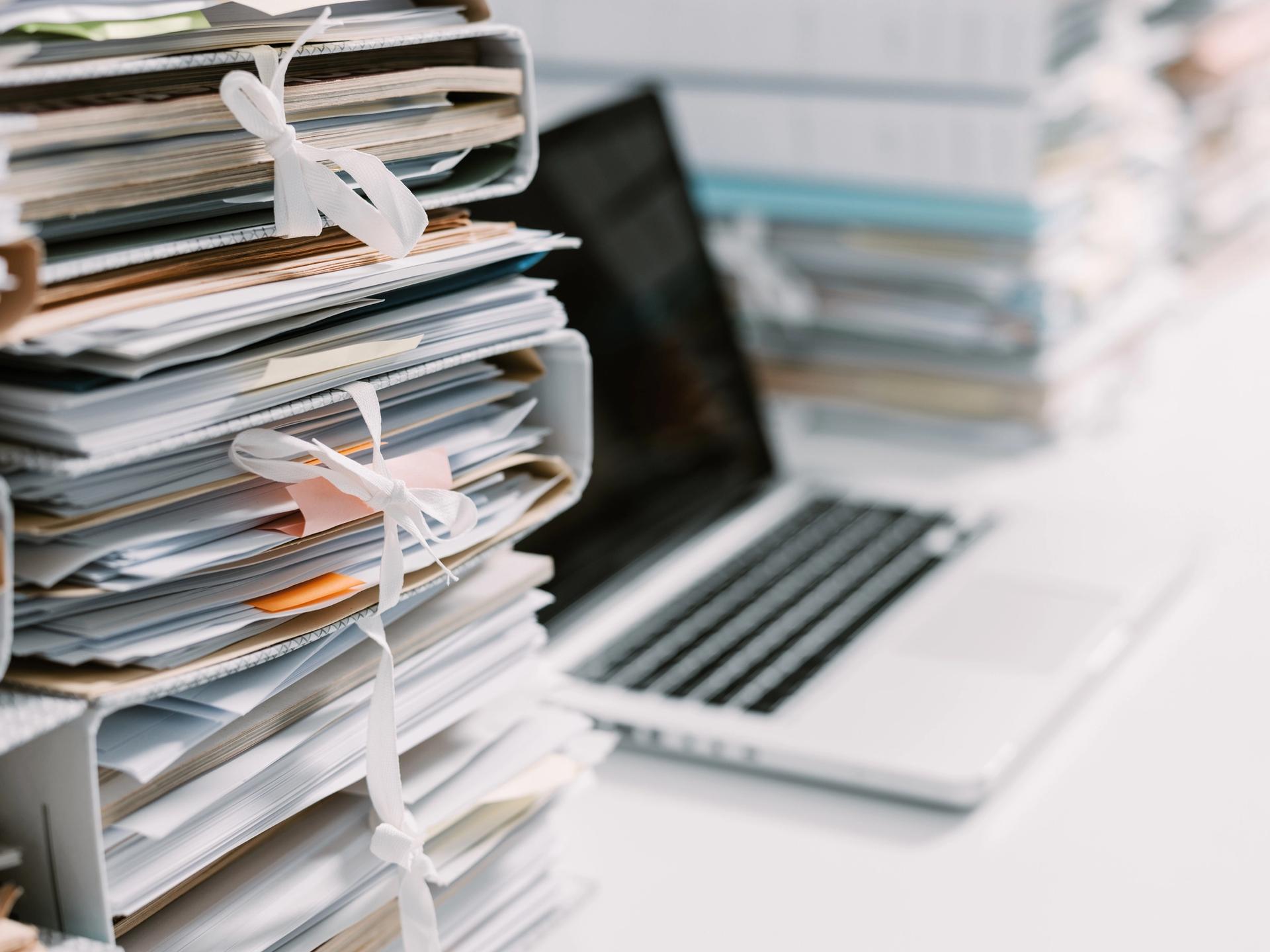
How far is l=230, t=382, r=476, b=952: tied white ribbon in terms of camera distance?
46cm

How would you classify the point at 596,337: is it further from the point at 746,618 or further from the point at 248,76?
the point at 248,76

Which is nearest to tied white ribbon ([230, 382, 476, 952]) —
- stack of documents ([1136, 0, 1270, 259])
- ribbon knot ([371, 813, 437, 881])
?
ribbon knot ([371, 813, 437, 881])

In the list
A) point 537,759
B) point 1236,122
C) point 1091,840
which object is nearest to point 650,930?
point 537,759

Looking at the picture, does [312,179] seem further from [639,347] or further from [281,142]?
[639,347]

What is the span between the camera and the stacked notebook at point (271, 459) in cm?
41

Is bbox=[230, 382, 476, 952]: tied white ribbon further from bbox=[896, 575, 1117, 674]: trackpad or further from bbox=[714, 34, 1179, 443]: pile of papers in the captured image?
bbox=[714, 34, 1179, 443]: pile of papers

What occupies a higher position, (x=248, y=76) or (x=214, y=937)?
(x=248, y=76)

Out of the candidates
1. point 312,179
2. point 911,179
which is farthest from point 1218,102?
point 312,179

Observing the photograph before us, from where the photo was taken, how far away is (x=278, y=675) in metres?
0.47

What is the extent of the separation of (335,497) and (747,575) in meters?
0.51

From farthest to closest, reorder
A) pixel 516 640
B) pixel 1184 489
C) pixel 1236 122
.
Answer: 1. pixel 1236 122
2. pixel 1184 489
3. pixel 516 640

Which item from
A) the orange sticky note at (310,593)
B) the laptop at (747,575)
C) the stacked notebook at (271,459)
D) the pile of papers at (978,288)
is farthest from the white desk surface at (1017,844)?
the pile of papers at (978,288)

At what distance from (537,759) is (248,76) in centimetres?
30

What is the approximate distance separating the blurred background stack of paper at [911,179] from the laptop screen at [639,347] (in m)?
0.11
